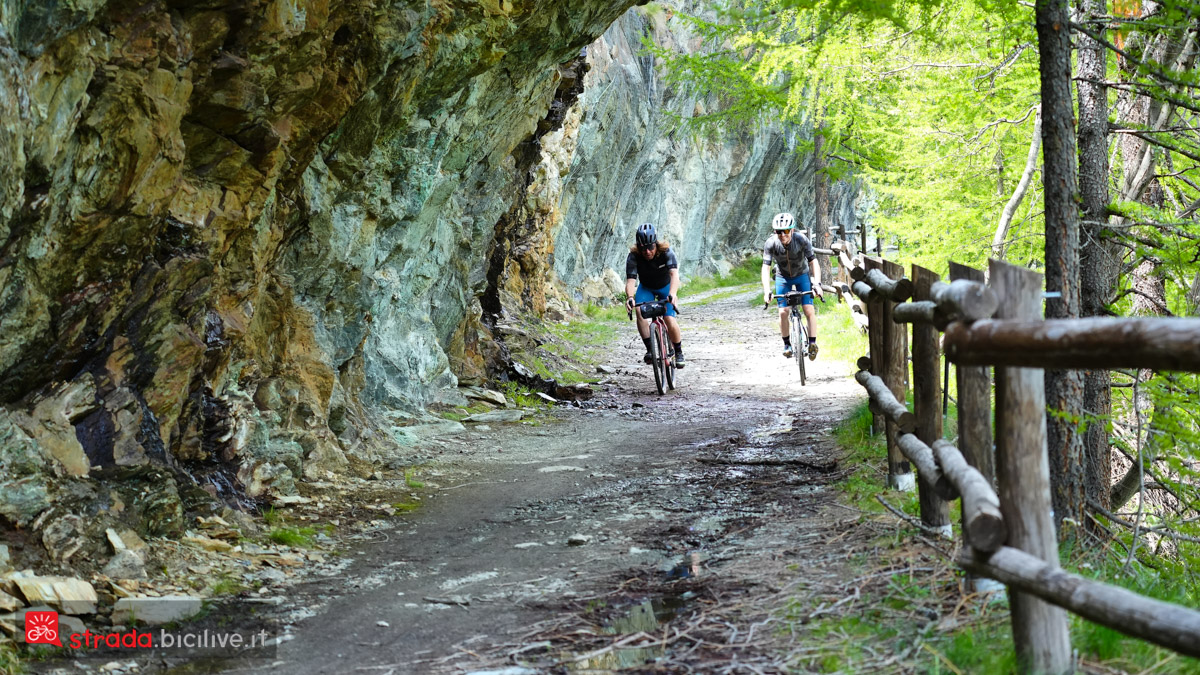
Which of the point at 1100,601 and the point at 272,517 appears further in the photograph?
the point at 272,517

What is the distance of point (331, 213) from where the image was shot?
862 cm

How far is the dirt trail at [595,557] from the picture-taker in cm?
403

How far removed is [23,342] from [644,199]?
30412 mm

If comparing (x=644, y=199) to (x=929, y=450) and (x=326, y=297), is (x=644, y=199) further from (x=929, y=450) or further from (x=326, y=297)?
(x=929, y=450)

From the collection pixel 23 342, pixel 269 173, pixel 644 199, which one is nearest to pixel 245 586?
pixel 23 342

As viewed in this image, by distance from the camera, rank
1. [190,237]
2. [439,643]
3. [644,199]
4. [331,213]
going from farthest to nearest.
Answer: [644,199], [331,213], [190,237], [439,643]

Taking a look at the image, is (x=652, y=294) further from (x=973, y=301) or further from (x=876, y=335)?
(x=973, y=301)

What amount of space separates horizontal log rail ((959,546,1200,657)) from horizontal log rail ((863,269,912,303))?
2.74m

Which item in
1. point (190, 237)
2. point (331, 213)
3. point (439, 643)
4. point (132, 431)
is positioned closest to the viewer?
point (439, 643)

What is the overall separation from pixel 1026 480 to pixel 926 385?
2.11 meters

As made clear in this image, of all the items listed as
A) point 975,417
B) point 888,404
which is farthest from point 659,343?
point 975,417

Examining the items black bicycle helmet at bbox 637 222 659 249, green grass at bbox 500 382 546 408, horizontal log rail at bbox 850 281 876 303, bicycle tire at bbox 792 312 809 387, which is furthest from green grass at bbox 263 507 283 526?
bicycle tire at bbox 792 312 809 387

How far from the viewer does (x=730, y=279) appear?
40.7m

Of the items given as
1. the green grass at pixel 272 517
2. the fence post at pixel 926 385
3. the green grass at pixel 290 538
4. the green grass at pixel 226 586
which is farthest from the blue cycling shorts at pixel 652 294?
→ the green grass at pixel 226 586
